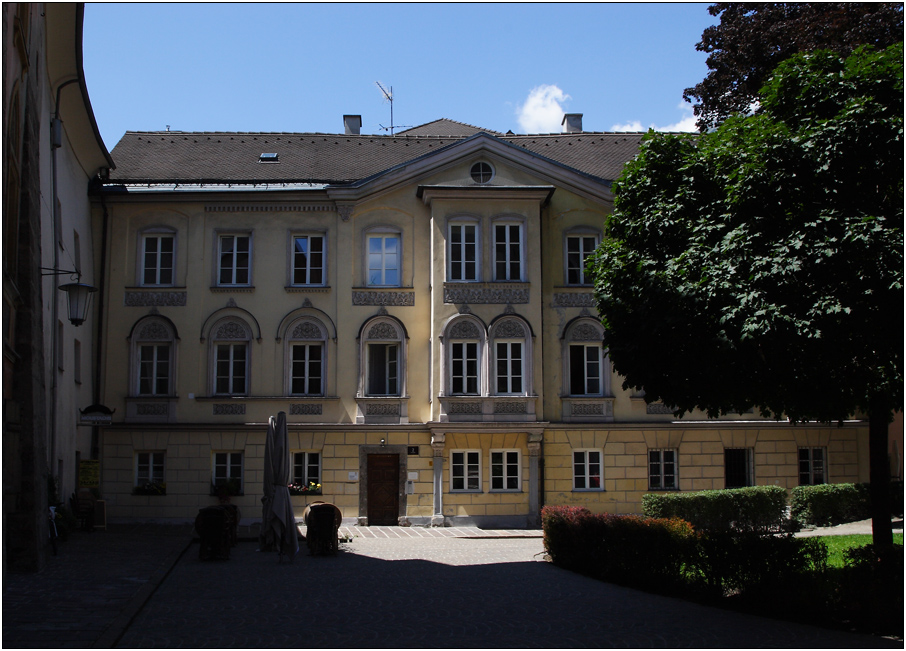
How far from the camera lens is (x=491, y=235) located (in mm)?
27719

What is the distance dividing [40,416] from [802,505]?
66.2 ft

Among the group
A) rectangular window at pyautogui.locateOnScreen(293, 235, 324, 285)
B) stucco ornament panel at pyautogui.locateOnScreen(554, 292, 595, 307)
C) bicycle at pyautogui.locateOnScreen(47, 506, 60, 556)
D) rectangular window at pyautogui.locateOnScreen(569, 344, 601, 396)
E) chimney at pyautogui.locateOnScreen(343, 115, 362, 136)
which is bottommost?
bicycle at pyautogui.locateOnScreen(47, 506, 60, 556)

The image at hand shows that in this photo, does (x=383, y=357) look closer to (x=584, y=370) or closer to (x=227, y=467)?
(x=227, y=467)

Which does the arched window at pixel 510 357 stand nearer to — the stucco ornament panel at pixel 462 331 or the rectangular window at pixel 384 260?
the stucco ornament panel at pixel 462 331

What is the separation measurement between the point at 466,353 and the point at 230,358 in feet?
24.3

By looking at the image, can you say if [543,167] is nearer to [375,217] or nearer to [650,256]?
[375,217]

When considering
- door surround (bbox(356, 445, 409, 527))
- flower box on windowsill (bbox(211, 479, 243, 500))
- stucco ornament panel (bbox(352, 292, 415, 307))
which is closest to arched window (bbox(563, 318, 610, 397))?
stucco ornament panel (bbox(352, 292, 415, 307))

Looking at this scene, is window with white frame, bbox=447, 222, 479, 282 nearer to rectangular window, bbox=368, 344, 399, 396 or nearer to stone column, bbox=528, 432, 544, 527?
rectangular window, bbox=368, 344, 399, 396

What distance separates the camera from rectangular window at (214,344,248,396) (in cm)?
2773

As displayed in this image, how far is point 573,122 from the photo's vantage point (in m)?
36.8

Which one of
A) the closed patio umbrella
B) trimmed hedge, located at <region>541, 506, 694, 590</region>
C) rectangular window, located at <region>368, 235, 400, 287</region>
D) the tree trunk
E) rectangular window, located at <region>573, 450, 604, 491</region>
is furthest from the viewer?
rectangular window, located at <region>368, 235, 400, 287</region>

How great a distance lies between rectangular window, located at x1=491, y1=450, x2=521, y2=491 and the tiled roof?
9891mm

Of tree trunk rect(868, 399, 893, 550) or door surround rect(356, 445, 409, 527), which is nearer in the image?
tree trunk rect(868, 399, 893, 550)

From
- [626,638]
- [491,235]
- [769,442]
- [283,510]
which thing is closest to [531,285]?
[491,235]
